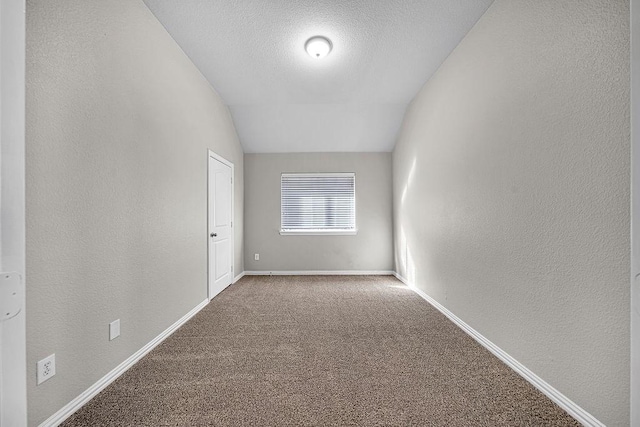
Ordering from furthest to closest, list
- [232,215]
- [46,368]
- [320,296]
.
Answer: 1. [232,215]
2. [320,296]
3. [46,368]

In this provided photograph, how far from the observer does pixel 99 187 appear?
1.75 m

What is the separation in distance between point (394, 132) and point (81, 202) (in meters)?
4.27

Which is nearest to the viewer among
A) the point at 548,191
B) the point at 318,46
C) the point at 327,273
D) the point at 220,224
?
the point at 548,191

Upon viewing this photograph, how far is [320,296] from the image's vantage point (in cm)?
379

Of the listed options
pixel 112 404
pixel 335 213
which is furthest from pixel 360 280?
pixel 112 404

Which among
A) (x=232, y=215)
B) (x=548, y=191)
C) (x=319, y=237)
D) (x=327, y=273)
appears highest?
(x=548, y=191)

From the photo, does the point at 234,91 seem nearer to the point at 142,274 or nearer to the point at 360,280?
the point at 142,274

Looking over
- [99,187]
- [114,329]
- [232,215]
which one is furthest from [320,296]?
[99,187]
